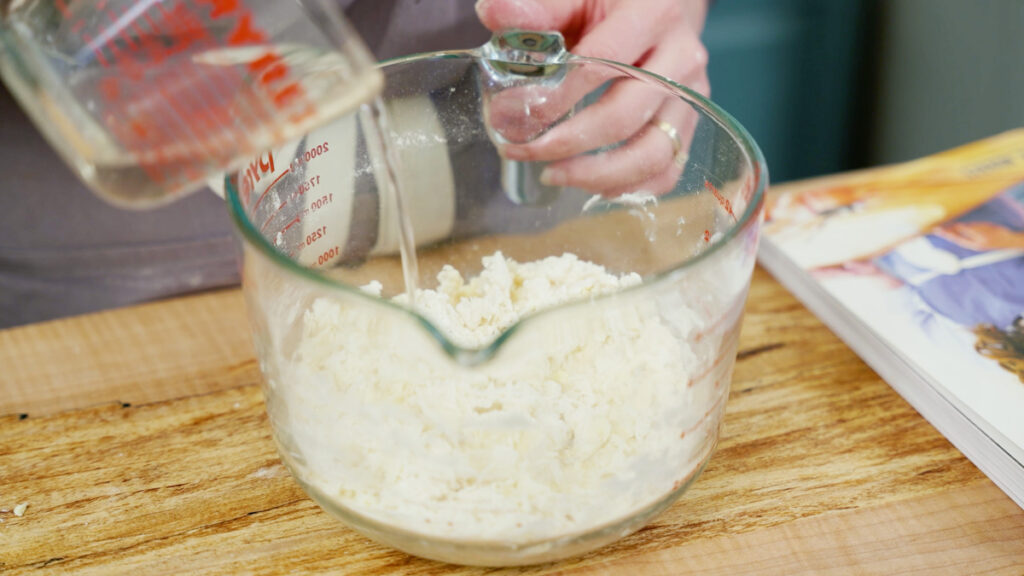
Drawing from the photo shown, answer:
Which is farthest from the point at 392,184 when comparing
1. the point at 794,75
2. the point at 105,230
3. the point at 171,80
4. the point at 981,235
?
the point at 794,75

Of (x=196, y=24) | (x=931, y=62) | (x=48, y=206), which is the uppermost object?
(x=196, y=24)

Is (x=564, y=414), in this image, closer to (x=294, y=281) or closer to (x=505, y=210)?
(x=294, y=281)

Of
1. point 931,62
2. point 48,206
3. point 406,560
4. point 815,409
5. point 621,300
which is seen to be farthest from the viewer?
point 931,62

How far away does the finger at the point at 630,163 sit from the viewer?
2.18 feet

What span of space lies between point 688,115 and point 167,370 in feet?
1.53

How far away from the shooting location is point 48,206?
93 cm

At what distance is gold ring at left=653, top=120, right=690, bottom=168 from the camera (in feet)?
2.19

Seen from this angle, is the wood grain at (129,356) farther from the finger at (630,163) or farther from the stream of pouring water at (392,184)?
→ the finger at (630,163)

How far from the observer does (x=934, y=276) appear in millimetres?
812

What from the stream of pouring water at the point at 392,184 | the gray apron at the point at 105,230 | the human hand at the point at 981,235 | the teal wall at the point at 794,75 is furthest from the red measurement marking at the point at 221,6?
the teal wall at the point at 794,75

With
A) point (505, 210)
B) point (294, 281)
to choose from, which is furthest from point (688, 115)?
point (294, 281)

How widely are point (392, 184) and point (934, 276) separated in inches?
19.1

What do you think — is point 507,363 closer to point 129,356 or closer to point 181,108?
point 181,108

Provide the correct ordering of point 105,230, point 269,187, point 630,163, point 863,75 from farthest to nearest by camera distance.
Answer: point 863,75 < point 105,230 < point 630,163 < point 269,187
